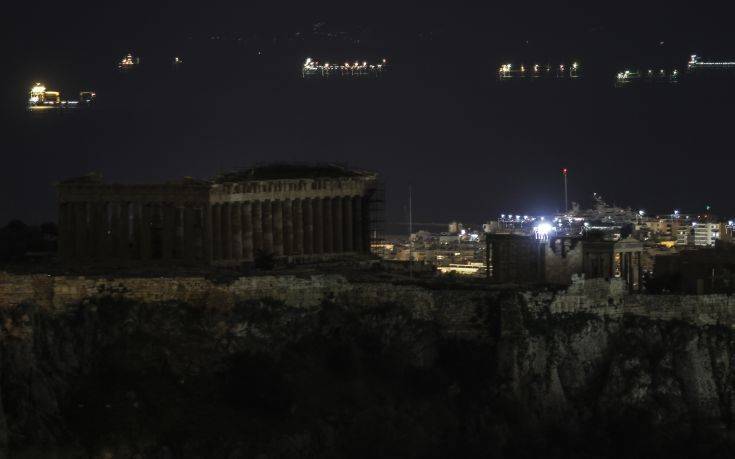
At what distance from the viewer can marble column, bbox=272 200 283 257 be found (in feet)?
341

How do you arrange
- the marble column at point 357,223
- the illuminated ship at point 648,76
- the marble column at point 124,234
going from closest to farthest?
the marble column at point 124,234 → the marble column at point 357,223 → the illuminated ship at point 648,76

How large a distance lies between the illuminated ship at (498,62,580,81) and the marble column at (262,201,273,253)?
66399 mm

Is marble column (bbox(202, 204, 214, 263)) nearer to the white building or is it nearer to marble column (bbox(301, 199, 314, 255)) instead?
marble column (bbox(301, 199, 314, 255))

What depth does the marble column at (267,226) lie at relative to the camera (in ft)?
337

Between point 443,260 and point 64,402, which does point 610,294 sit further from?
point 443,260

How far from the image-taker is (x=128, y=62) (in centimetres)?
14262

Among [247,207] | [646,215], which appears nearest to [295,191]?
[247,207]

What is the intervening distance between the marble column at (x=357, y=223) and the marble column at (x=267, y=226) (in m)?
6.76

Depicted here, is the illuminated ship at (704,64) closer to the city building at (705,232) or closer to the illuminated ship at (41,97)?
the city building at (705,232)

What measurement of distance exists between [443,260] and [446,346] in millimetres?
47586

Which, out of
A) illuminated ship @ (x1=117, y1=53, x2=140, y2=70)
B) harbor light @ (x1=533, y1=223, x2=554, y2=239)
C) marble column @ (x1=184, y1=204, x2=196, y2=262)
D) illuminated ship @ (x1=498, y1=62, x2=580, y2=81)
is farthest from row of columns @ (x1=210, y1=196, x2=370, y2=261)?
illuminated ship @ (x1=498, y1=62, x2=580, y2=81)

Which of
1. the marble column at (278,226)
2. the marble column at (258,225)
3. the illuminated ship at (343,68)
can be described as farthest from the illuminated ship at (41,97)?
the marble column at (258,225)

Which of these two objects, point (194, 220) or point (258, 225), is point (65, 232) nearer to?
point (194, 220)

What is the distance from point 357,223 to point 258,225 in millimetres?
8352
